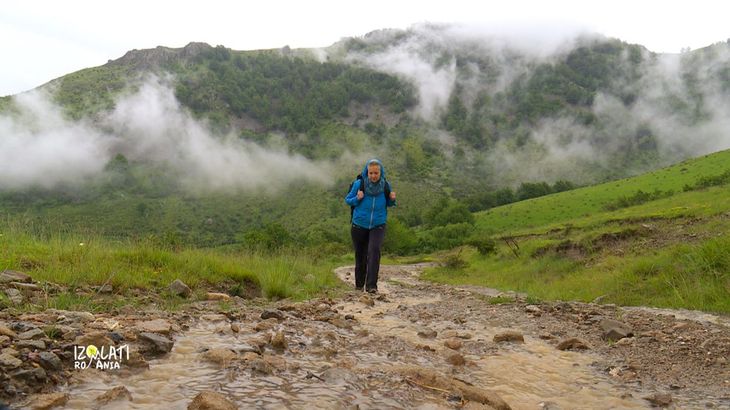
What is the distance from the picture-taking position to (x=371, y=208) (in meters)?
10.1

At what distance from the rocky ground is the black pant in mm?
3193

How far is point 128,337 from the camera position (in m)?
3.68

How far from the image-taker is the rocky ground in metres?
2.87

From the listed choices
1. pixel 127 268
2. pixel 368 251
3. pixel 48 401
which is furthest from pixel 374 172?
pixel 48 401

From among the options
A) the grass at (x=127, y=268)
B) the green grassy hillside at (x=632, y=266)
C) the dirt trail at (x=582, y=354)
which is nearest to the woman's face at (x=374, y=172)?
the grass at (x=127, y=268)

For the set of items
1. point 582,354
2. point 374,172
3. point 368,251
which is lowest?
point 582,354

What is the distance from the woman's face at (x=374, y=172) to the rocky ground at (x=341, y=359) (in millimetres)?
3760

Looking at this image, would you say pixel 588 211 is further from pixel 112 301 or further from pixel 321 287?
pixel 112 301

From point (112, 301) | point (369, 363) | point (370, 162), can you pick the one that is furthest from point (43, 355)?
point (370, 162)

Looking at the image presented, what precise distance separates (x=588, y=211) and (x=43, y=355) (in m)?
81.5

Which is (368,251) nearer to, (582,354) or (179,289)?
(179,289)

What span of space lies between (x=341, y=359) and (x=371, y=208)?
6.14 meters

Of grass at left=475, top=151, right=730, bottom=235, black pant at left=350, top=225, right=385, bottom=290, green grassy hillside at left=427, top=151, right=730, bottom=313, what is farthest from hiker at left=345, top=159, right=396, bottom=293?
grass at left=475, top=151, right=730, bottom=235

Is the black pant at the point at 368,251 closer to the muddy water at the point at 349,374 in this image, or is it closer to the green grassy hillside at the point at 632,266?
the muddy water at the point at 349,374
